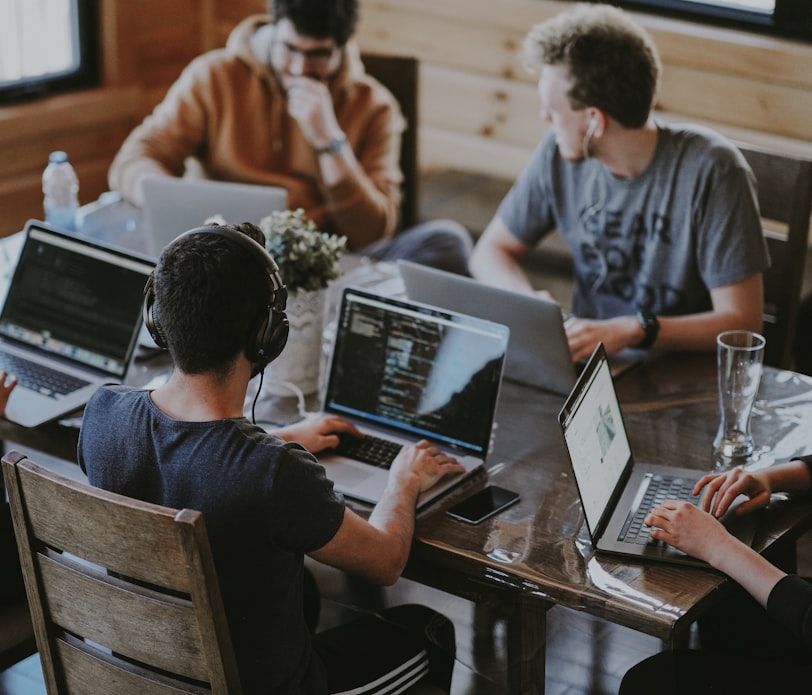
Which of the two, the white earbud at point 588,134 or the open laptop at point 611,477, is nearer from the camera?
the open laptop at point 611,477

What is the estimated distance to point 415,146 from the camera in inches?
135

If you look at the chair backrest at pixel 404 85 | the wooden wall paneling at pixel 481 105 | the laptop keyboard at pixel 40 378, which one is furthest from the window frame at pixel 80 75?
the laptop keyboard at pixel 40 378

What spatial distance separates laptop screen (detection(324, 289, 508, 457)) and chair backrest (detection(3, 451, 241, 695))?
577 millimetres

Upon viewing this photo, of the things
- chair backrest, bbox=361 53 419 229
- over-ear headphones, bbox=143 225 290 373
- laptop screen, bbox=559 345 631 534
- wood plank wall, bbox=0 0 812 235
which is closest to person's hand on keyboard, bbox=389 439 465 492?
laptop screen, bbox=559 345 631 534

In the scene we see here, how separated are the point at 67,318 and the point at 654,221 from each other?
120 cm

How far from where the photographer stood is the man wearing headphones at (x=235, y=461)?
146 centimetres

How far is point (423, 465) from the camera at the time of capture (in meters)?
1.83

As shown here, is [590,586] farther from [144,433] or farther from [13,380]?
[13,380]

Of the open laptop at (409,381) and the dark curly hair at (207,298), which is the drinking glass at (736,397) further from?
the dark curly hair at (207,298)

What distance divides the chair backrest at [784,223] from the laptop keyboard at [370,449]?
112cm

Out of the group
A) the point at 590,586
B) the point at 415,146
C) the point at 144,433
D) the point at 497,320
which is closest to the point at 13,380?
the point at 144,433

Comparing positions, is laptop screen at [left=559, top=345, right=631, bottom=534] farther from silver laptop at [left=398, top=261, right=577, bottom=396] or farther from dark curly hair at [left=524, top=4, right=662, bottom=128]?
dark curly hair at [left=524, top=4, right=662, bottom=128]

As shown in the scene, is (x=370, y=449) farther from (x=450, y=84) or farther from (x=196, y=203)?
(x=450, y=84)

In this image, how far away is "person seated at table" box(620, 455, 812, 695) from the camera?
5.25 ft
